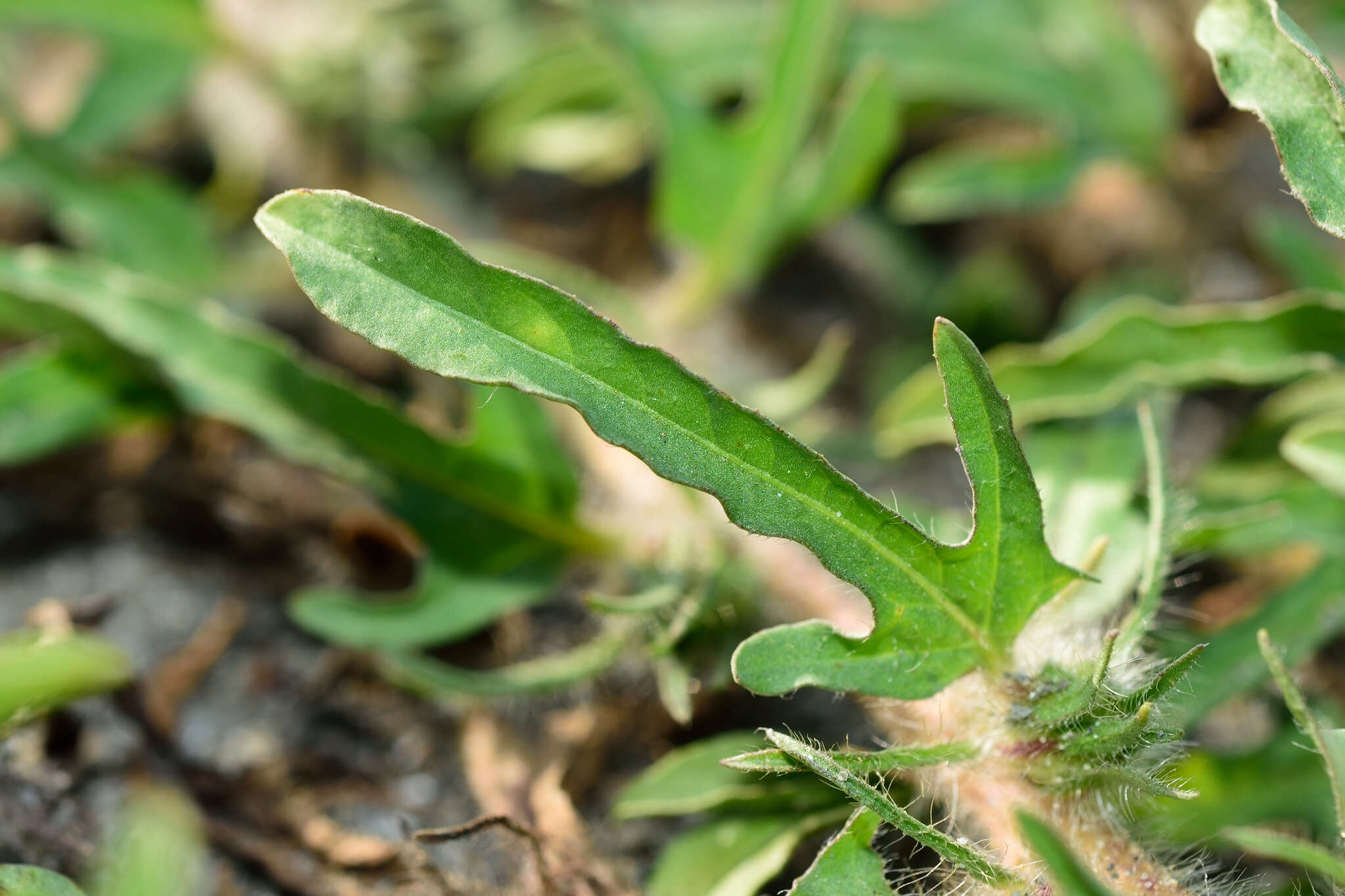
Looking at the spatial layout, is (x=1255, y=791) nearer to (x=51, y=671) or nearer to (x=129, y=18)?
(x=51, y=671)

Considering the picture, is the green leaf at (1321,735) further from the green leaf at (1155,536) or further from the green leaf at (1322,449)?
the green leaf at (1322,449)

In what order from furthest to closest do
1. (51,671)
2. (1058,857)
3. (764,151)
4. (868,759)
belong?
(764,151) → (51,671) → (868,759) → (1058,857)

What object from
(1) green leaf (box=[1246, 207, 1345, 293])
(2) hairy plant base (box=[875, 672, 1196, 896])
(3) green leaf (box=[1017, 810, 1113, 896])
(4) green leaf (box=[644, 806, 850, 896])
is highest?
(1) green leaf (box=[1246, 207, 1345, 293])

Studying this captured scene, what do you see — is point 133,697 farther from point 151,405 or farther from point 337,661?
point 151,405

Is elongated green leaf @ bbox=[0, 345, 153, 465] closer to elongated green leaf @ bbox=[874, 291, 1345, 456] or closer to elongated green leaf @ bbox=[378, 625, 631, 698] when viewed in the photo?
elongated green leaf @ bbox=[378, 625, 631, 698]

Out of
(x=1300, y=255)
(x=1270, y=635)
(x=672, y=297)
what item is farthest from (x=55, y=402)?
(x=1300, y=255)

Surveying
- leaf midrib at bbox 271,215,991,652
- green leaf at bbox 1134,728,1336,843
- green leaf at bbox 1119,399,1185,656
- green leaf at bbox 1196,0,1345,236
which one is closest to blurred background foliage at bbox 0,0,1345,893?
green leaf at bbox 1134,728,1336,843

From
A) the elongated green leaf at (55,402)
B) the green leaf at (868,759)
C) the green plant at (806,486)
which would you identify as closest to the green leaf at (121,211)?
the elongated green leaf at (55,402)
